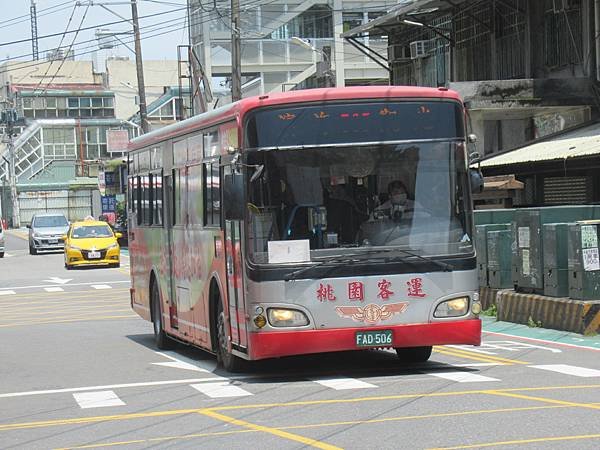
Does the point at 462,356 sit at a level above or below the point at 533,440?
below

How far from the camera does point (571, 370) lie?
1345 cm

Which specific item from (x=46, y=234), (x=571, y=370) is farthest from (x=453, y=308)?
(x=46, y=234)

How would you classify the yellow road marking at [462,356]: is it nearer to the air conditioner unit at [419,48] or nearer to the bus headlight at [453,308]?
the bus headlight at [453,308]

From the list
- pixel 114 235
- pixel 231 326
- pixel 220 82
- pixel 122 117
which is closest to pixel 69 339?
pixel 231 326

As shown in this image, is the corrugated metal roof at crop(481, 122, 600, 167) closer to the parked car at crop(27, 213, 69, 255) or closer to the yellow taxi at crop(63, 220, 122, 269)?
the yellow taxi at crop(63, 220, 122, 269)

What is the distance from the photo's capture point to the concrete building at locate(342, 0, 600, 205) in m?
26.7

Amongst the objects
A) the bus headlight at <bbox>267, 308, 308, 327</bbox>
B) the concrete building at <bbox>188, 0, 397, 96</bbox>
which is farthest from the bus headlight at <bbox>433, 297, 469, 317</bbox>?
the concrete building at <bbox>188, 0, 397, 96</bbox>

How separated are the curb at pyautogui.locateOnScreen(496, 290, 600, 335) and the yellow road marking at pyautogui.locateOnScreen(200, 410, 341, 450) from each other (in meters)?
7.72

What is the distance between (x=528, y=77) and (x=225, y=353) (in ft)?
55.6

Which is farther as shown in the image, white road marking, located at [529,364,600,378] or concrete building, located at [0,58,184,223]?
concrete building, located at [0,58,184,223]

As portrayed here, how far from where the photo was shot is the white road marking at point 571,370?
1303 centimetres

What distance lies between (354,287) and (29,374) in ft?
15.6

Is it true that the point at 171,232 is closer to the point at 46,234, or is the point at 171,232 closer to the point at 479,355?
the point at 479,355

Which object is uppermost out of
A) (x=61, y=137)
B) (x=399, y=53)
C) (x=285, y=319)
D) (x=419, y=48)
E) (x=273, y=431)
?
(x=61, y=137)
